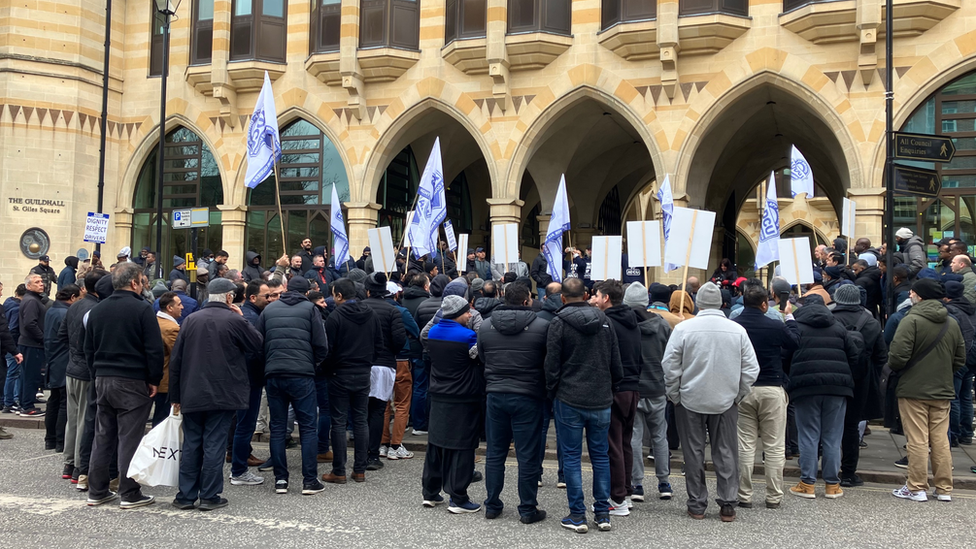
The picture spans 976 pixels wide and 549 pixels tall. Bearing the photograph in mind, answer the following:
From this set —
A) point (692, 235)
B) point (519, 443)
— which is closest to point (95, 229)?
point (692, 235)

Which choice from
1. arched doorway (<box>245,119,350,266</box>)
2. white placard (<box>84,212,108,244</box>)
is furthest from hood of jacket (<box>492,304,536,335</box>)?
arched doorway (<box>245,119,350,266</box>)

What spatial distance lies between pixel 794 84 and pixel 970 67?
3.35 metres

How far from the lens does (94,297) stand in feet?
24.9

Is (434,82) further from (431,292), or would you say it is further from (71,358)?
(71,358)

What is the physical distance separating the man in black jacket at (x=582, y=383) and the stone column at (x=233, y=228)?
1706cm

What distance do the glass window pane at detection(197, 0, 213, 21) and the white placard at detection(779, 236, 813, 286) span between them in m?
17.3

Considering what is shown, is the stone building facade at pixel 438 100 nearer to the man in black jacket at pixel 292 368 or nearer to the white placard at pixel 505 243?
the white placard at pixel 505 243

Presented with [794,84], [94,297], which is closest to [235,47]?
[794,84]

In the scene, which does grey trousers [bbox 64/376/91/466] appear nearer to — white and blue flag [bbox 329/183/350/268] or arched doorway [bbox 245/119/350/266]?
white and blue flag [bbox 329/183/350/268]

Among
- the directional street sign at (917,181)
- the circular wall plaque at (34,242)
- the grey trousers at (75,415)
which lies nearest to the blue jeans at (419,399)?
the grey trousers at (75,415)

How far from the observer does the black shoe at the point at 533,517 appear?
20.8 ft

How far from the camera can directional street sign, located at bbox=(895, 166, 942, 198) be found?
35.6 ft

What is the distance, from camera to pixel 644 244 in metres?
10.9

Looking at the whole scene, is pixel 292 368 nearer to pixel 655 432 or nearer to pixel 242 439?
pixel 242 439
